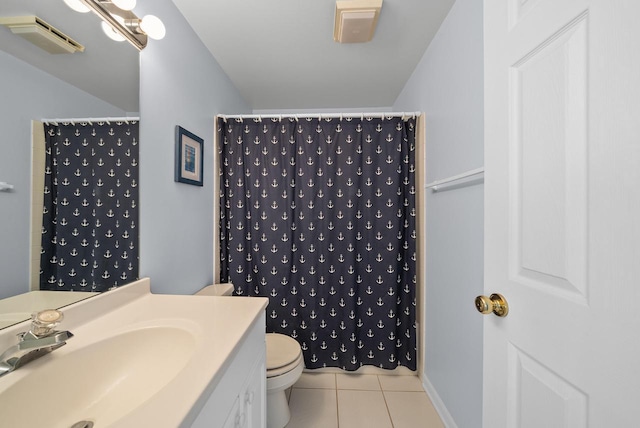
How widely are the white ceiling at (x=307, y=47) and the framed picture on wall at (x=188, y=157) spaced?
67cm

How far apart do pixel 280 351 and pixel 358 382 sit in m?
0.75

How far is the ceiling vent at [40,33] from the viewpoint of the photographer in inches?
26.1

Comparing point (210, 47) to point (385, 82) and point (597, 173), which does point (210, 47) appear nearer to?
point (385, 82)

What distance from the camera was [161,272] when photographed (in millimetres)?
1272

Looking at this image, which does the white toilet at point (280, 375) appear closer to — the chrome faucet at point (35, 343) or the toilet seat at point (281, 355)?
the toilet seat at point (281, 355)

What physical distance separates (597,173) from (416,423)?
66.4 inches

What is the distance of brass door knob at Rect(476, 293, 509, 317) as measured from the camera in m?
0.66

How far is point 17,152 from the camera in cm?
66

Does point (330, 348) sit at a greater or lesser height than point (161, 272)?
lesser

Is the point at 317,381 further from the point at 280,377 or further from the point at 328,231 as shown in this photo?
the point at 328,231

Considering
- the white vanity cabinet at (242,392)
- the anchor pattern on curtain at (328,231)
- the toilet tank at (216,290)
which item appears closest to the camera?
the white vanity cabinet at (242,392)

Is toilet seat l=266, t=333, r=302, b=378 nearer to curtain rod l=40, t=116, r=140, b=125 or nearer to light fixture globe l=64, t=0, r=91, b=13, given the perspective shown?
curtain rod l=40, t=116, r=140, b=125

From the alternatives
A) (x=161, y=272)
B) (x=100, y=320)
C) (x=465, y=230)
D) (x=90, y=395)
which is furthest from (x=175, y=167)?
(x=465, y=230)

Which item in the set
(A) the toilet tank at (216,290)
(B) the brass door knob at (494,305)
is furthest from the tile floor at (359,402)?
(B) the brass door knob at (494,305)
